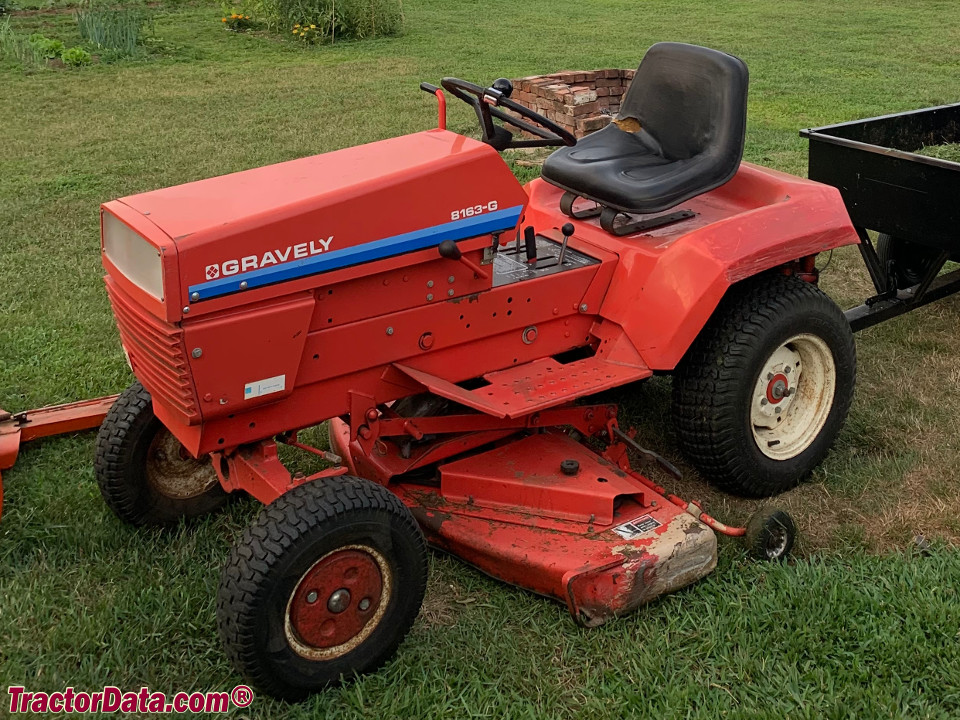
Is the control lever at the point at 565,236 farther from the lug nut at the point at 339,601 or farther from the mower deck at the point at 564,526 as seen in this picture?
the lug nut at the point at 339,601

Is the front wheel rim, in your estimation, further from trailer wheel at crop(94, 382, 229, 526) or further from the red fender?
the red fender

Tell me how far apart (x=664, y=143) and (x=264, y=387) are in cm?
182

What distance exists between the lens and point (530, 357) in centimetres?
321

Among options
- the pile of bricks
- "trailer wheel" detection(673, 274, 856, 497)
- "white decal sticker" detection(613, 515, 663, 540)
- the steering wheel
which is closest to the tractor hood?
the steering wheel

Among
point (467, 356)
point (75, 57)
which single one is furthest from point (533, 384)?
point (75, 57)

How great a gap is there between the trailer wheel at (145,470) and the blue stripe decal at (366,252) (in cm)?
76

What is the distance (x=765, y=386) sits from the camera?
11.1 feet

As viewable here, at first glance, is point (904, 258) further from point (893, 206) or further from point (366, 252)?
point (366, 252)

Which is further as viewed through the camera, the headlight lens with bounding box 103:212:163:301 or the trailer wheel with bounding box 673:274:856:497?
the trailer wheel with bounding box 673:274:856:497

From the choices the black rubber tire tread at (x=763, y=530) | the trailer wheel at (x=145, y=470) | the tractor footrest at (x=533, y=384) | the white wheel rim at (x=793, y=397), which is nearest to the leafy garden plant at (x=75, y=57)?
the trailer wheel at (x=145, y=470)

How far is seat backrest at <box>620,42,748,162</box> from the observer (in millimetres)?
3369

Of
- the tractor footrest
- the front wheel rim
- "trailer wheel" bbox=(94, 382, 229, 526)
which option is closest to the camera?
the front wheel rim

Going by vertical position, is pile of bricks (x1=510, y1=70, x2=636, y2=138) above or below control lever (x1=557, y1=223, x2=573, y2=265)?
below

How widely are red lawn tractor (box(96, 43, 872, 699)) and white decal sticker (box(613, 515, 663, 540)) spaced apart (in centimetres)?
1
